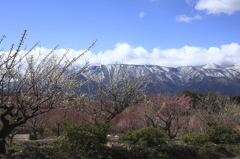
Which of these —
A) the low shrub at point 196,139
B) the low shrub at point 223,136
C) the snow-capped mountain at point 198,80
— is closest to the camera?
the low shrub at point 196,139

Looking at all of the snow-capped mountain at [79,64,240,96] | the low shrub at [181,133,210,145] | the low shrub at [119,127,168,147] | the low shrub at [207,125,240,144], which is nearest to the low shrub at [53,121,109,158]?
the low shrub at [119,127,168,147]

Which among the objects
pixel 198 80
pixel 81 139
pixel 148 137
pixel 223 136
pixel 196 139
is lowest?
pixel 223 136

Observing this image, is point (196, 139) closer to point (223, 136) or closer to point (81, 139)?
point (223, 136)

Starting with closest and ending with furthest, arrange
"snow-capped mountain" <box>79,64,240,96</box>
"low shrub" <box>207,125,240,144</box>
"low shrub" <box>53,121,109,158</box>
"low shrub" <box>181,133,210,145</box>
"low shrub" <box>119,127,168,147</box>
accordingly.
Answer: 1. "low shrub" <box>53,121,109,158</box>
2. "low shrub" <box>119,127,168,147</box>
3. "low shrub" <box>181,133,210,145</box>
4. "low shrub" <box>207,125,240,144</box>
5. "snow-capped mountain" <box>79,64,240,96</box>

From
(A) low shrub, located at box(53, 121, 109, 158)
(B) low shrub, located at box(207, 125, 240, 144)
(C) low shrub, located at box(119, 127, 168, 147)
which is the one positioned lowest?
(B) low shrub, located at box(207, 125, 240, 144)

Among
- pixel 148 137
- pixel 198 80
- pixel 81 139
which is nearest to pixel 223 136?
pixel 148 137

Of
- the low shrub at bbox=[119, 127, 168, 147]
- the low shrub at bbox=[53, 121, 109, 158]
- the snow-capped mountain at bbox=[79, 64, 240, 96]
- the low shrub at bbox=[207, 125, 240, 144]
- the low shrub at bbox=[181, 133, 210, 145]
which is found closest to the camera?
the low shrub at bbox=[53, 121, 109, 158]

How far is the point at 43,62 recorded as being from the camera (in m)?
6.28

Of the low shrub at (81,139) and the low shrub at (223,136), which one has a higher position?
the low shrub at (81,139)

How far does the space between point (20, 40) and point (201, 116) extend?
1408cm

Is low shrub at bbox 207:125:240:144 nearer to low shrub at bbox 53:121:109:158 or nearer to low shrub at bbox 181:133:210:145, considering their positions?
low shrub at bbox 181:133:210:145

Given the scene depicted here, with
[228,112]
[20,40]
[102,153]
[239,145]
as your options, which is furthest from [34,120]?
[228,112]

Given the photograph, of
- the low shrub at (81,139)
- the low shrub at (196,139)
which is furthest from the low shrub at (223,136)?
the low shrub at (81,139)

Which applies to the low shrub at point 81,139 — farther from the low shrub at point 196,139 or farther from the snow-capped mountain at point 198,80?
the snow-capped mountain at point 198,80
